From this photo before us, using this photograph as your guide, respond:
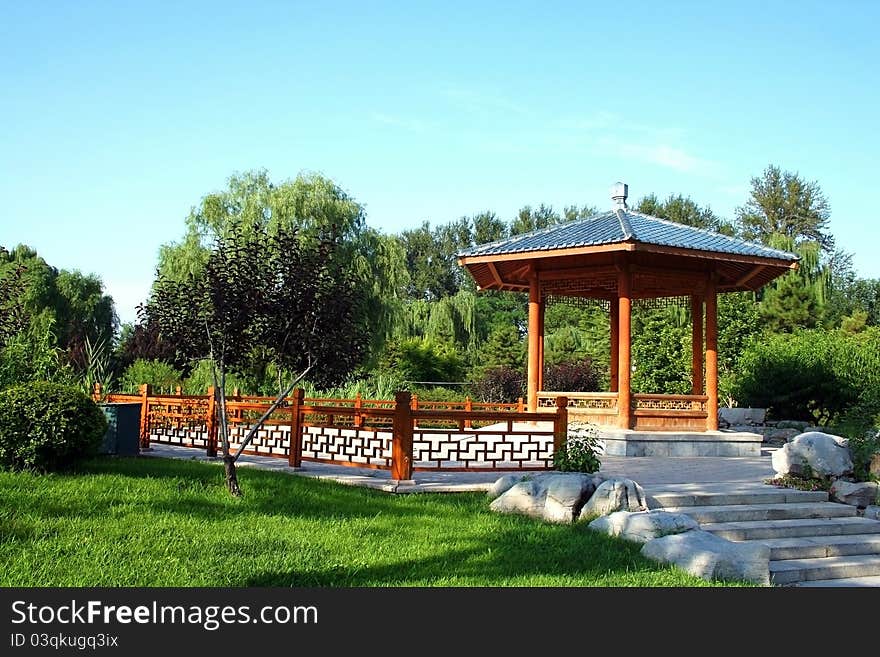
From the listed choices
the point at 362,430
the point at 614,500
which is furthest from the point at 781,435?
the point at 614,500

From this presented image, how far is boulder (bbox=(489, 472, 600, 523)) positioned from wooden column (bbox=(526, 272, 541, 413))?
5497 millimetres

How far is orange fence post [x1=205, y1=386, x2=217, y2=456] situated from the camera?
1026 centimetres

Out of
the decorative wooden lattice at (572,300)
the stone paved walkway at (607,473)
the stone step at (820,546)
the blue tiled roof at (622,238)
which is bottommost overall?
the stone step at (820,546)

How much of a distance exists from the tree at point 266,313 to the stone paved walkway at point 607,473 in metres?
1.32

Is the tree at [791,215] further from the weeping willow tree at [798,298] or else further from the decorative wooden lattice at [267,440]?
the decorative wooden lattice at [267,440]

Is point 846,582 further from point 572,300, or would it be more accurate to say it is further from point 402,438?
point 572,300

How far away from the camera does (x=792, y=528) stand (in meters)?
7.38

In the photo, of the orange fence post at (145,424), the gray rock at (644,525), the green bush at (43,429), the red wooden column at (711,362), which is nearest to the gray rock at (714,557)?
the gray rock at (644,525)

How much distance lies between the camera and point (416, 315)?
31656mm

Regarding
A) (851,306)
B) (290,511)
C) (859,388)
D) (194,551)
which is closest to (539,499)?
(290,511)

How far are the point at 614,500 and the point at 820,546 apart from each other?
1748 millimetres

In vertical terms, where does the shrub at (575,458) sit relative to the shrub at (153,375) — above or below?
below

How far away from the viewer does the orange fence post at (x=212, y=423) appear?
33.7 feet

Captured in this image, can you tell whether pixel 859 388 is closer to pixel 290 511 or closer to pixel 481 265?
pixel 481 265
